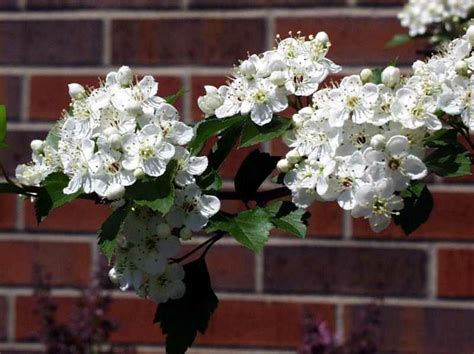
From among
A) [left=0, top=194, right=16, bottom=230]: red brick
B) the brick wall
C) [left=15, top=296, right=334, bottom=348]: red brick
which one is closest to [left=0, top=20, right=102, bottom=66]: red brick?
the brick wall

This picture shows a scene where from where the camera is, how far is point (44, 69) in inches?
65.6

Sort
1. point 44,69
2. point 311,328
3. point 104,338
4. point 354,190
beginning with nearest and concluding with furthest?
1. point 354,190
2. point 311,328
3. point 104,338
4. point 44,69

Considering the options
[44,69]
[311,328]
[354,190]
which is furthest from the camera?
[44,69]

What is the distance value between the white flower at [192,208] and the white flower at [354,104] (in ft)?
0.31

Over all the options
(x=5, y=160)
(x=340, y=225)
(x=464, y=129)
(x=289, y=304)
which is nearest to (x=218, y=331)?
(x=289, y=304)

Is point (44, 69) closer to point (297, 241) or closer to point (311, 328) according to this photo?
point (297, 241)

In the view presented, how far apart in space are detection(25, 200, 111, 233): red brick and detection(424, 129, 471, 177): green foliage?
100cm

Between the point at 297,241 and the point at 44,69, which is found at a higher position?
the point at 44,69

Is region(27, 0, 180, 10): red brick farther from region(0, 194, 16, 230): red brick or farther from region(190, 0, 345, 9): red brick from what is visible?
region(0, 194, 16, 230): red brick

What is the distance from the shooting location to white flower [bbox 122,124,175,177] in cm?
63

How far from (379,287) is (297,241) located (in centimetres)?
14

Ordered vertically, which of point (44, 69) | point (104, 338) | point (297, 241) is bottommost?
point (104, 338)

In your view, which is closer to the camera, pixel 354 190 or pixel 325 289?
pixel 354 190

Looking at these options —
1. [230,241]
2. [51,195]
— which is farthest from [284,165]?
[230,241]
